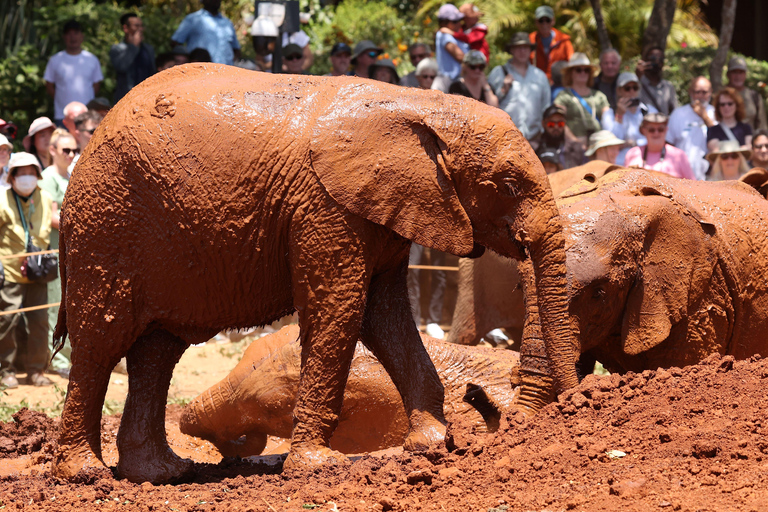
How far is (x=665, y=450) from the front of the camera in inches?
181

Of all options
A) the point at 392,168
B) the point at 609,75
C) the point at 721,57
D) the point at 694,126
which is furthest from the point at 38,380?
the point at 721,57

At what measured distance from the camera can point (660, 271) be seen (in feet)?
21.1

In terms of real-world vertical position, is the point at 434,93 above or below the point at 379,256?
above

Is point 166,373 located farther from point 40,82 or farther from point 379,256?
point 40,82

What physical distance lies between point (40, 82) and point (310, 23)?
9.06 meters

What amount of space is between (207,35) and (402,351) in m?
8.84

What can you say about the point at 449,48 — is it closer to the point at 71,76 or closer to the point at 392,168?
the point at 71,76

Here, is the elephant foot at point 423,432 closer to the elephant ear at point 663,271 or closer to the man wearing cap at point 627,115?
the elephant ear at point 663,271

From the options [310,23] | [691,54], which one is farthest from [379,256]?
[310,23]

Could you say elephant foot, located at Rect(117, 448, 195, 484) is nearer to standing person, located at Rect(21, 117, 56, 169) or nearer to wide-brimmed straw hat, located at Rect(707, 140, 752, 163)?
standing person, located at Rect(21, 117, 56, 169)

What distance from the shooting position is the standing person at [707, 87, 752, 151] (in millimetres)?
13047

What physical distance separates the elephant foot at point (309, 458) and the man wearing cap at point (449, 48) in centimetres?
908

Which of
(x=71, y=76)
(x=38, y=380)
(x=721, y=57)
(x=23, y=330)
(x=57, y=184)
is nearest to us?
(x=38, y=380)

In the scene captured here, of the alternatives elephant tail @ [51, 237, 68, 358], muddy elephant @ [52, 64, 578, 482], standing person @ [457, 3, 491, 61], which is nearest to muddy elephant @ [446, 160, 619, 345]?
muddy elephant @ [52, 64, 578, 482]
